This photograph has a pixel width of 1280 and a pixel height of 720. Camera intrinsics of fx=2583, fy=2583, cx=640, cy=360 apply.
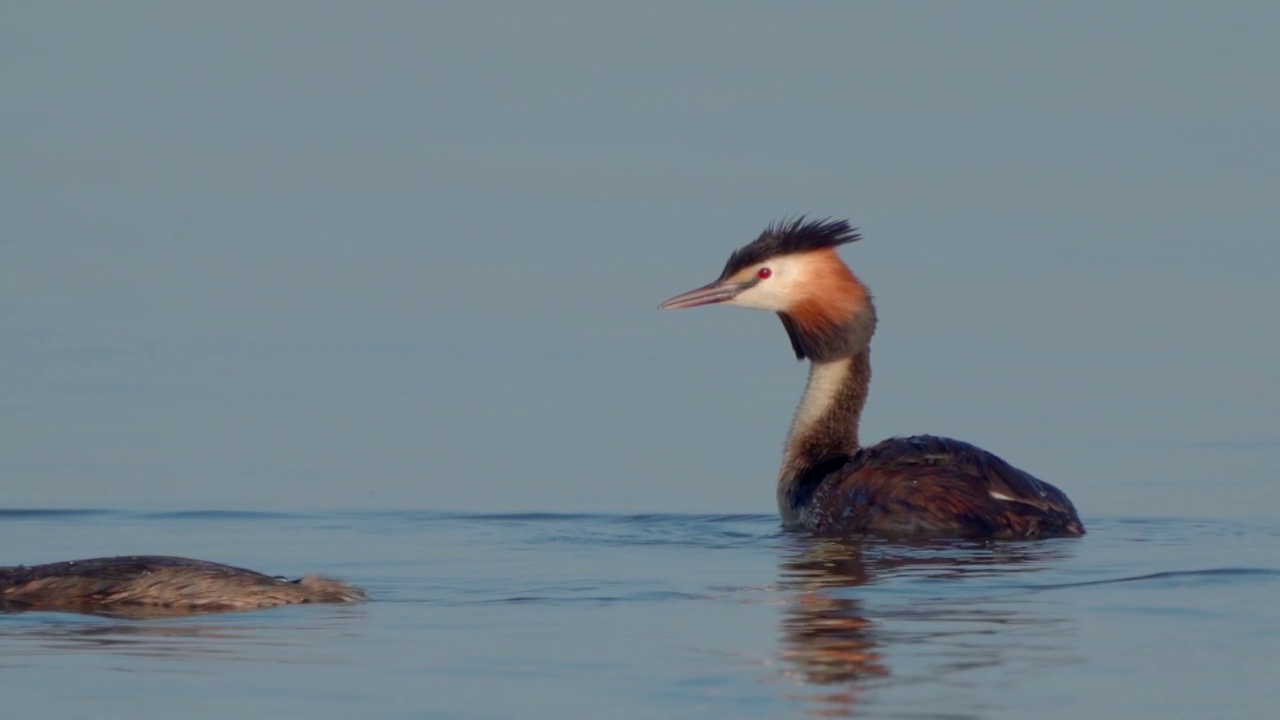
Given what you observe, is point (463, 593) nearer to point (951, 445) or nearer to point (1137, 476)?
point (951, 445)

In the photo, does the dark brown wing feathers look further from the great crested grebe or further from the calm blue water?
the calm blue water

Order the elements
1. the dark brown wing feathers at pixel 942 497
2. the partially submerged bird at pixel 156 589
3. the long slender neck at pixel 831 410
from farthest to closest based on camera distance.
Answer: the long slender neck at pixel 831 410 → the dark brown wing feathers at pixel 942 497 → the partially submerged bird at pixel 156 589

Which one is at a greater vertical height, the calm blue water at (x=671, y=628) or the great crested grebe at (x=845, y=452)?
the great crested grebe at (x=845, y=452)

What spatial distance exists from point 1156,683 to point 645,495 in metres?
6.01

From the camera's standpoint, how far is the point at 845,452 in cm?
1486

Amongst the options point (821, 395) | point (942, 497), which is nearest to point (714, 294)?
point (821, 395)

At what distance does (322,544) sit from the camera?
12953mm

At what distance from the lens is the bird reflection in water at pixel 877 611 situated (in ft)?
29.7

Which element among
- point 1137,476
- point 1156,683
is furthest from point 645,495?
point 1156,683

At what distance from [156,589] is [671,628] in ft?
7.49

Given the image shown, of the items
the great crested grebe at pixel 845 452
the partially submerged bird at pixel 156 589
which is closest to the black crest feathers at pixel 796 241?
the great crested grebe at pixel 845 452

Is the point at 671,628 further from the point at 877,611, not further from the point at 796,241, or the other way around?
the point at 796,241

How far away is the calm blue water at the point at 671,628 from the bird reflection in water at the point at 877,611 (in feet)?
0.06

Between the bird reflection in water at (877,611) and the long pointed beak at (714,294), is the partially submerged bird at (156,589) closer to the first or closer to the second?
the bird reflection in water at (877,611)
